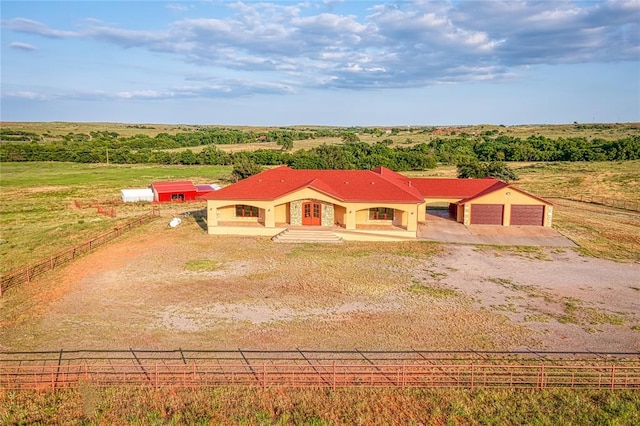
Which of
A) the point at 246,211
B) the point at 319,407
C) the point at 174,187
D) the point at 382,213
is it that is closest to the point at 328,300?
the point at 319,407

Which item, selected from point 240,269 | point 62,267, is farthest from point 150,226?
point 240,269

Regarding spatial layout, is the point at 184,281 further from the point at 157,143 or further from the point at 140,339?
the point at 157,143

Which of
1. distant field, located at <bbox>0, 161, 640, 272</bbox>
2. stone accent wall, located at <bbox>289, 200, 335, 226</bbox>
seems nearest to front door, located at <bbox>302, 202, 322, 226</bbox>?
stone accent wall, located at <bbox>289, 200, 335, 226</bbox>

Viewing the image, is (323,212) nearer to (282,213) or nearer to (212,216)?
(282,213)

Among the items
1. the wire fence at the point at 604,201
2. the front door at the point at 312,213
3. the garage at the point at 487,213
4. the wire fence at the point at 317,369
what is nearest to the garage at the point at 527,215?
the garage at the point at 487,213

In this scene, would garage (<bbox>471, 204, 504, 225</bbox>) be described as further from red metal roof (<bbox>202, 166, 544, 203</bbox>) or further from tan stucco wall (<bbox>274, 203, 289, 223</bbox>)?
tan stucco wall (<bbox>274, 203, 289, 223</bbox>)

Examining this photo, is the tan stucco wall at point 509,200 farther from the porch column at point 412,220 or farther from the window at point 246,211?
the window at point 246,211
